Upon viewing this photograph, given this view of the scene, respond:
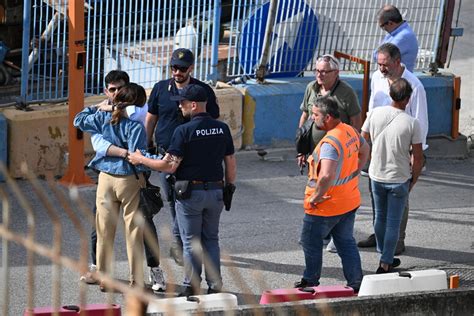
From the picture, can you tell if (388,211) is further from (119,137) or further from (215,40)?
(215,40)

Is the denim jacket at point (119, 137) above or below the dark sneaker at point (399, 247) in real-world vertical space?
above

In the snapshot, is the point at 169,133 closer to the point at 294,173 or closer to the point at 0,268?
the point at 0,268

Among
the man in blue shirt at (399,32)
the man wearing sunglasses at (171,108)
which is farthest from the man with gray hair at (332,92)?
the man in blue shirt at (399,32)

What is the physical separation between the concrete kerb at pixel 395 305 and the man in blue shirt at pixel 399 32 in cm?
386

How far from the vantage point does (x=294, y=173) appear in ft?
36.0

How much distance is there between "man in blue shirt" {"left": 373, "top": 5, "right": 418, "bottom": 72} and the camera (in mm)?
9945

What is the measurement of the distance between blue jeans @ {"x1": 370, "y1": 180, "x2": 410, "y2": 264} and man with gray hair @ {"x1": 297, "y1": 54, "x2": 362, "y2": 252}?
63 cm

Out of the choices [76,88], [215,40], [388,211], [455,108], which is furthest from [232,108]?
[388,211]

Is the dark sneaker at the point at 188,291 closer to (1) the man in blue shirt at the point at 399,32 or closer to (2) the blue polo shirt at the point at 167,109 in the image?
(2) the blue polo shirt at the point at 167,109

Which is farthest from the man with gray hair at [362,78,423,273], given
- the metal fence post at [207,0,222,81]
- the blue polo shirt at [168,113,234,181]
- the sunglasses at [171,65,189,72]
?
the metal fence post at [207,0,222,81]

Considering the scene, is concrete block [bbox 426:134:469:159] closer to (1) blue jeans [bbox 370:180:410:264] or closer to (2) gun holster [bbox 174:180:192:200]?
(1) blue jeans [bbox 370:180:410:264]

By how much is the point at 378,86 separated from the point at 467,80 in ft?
19.2

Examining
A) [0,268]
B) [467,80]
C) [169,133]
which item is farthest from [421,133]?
[467,80]

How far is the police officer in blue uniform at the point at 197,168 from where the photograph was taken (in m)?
7.24
